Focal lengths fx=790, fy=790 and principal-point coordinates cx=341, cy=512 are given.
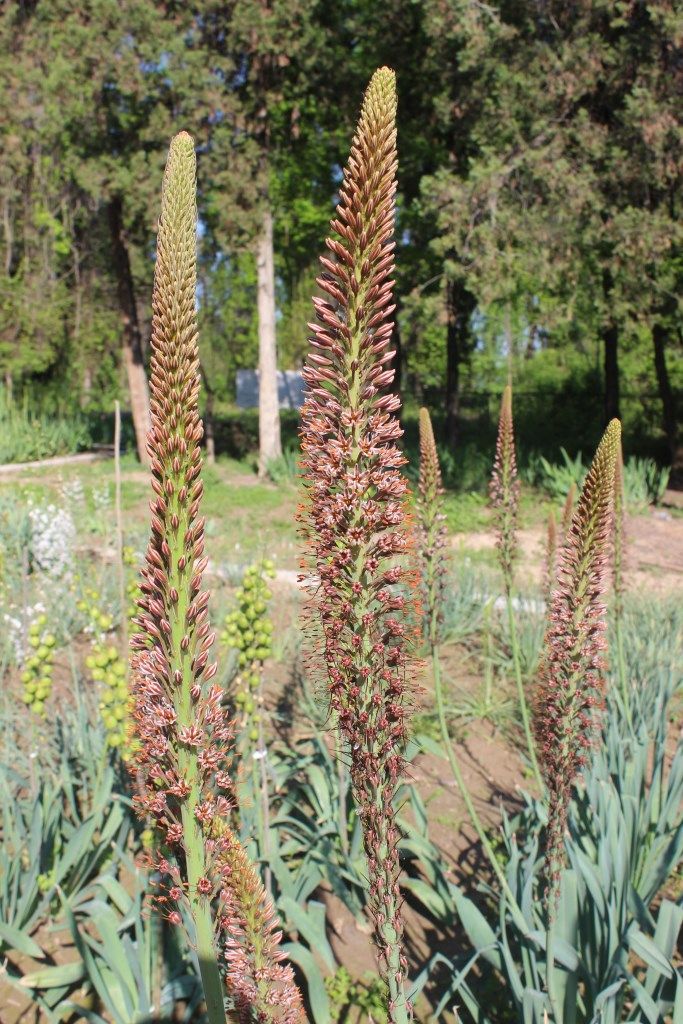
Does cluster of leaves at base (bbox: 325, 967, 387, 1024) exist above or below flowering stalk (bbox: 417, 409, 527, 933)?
below

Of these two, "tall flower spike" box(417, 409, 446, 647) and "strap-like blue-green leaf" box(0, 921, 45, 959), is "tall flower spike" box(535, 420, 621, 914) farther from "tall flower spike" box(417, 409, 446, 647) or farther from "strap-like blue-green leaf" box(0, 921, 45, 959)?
"strap-like blue-green leaf" box(0, 921, 45, 959)

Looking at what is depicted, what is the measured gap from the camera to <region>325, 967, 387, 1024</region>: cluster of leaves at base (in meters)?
3.01

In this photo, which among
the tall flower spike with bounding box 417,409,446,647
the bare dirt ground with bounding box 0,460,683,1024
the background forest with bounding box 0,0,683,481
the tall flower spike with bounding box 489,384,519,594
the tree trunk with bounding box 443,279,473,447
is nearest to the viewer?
the tall flower spike with bounding box 417,409,446,647

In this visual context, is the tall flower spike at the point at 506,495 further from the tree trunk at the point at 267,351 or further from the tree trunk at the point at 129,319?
the tree trunk at the point at 129,319

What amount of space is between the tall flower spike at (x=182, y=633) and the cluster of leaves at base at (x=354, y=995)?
1.87m

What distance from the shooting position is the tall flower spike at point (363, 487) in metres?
1.25

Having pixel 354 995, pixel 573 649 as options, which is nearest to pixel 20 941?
pixel 354 995

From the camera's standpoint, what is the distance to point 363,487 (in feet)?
4.49

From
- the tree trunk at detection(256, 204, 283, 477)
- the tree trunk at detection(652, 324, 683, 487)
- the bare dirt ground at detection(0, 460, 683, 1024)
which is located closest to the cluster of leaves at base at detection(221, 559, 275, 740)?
the bare dirt ground at detection(0, 460, 683, 1024)

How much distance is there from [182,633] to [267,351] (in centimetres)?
1662

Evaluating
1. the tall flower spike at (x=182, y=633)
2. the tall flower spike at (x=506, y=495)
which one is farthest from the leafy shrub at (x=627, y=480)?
the tall flower spike at (x=182, y=633)

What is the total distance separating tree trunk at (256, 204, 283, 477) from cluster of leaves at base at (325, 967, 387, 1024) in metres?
14.5

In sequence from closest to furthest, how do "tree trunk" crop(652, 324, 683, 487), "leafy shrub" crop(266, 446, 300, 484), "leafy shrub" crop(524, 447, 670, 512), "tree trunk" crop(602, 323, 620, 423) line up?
"leafy shrub" crop(524, 447, 670, 512) < "tree trunk" crop(652, 324, 683, 487) < "tree trunk" crop(602, 323, 620, 423) < "leafy shrub" crop(266, 446, 300, 484)

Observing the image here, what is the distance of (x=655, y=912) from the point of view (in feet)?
12.0
